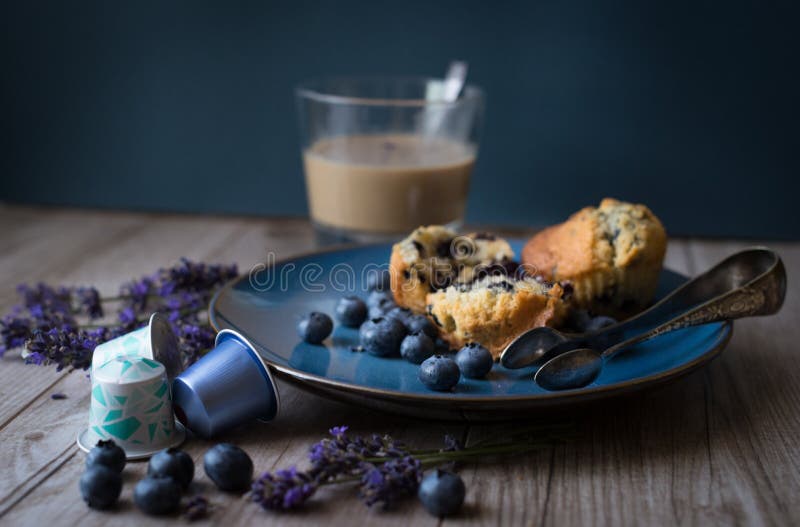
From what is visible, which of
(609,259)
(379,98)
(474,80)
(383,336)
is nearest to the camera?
(383,336)

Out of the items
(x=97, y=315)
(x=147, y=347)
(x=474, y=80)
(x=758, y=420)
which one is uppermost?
(x=474, y=80)

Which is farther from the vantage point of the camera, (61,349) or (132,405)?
(61,349)

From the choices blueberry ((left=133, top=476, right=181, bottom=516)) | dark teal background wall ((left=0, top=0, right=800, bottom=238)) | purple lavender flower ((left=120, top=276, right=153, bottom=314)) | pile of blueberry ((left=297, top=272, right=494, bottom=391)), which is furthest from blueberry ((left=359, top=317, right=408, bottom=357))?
dark teal background wall ((left=0, top=0, right=800, bottom=238))

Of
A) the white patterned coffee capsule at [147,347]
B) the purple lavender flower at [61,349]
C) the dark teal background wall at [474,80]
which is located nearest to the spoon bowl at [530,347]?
the white patterned coffee capsule at [147,347]

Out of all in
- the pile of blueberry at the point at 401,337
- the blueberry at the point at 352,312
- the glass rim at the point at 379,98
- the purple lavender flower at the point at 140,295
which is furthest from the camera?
the glass rim at the point at 379,98

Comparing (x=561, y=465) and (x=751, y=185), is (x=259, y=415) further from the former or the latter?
(x=751, y=185)

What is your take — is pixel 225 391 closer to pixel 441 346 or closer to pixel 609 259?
pixel 441 346

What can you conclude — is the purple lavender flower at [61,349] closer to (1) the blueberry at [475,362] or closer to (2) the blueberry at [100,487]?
(2) the blueberry at [100,487]

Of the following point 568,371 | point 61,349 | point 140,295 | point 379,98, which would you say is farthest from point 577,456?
point 379,98
